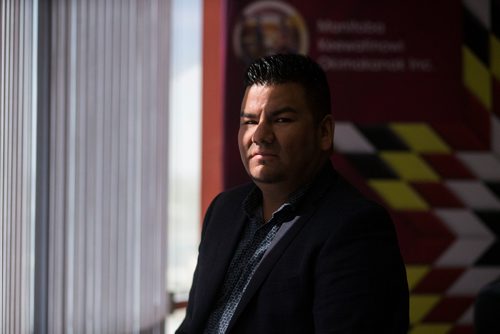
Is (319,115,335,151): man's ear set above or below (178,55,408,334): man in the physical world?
above

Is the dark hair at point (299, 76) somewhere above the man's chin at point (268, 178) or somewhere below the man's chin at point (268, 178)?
above

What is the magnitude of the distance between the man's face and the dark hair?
12mm

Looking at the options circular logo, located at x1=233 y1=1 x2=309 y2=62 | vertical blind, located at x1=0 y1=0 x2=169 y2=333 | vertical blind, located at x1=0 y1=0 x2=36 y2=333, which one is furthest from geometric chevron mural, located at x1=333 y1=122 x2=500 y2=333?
vertical blind, located at x1=0 y1=0 x2=36 y2=333

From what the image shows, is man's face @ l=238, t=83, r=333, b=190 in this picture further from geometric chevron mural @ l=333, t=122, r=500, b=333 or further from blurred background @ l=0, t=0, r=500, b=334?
geometric chevron mural @ l=333, t=122, r=500, b=333

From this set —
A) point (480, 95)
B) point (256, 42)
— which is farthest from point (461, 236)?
point (256, 42)

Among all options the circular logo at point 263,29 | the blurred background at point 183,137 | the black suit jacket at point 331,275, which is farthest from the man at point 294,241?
the circular logo at point 263,29

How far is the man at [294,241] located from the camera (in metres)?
1.09

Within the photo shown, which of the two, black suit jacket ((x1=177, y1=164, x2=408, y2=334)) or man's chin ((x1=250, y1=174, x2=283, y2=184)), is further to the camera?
man's chin ((x1=250, y1=174, x2=283, y2=184))

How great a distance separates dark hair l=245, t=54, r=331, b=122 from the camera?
1232 millimetres

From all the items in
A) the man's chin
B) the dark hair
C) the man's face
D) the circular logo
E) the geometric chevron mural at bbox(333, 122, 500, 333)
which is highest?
the circular logo

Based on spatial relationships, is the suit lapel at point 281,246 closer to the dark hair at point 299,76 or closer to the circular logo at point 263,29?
the dark hair at point 299,76

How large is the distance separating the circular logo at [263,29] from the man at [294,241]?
1.37m

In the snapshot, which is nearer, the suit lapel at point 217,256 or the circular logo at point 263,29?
the suit lapel at point 217,256

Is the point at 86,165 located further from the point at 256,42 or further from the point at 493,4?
the point at 493,4
